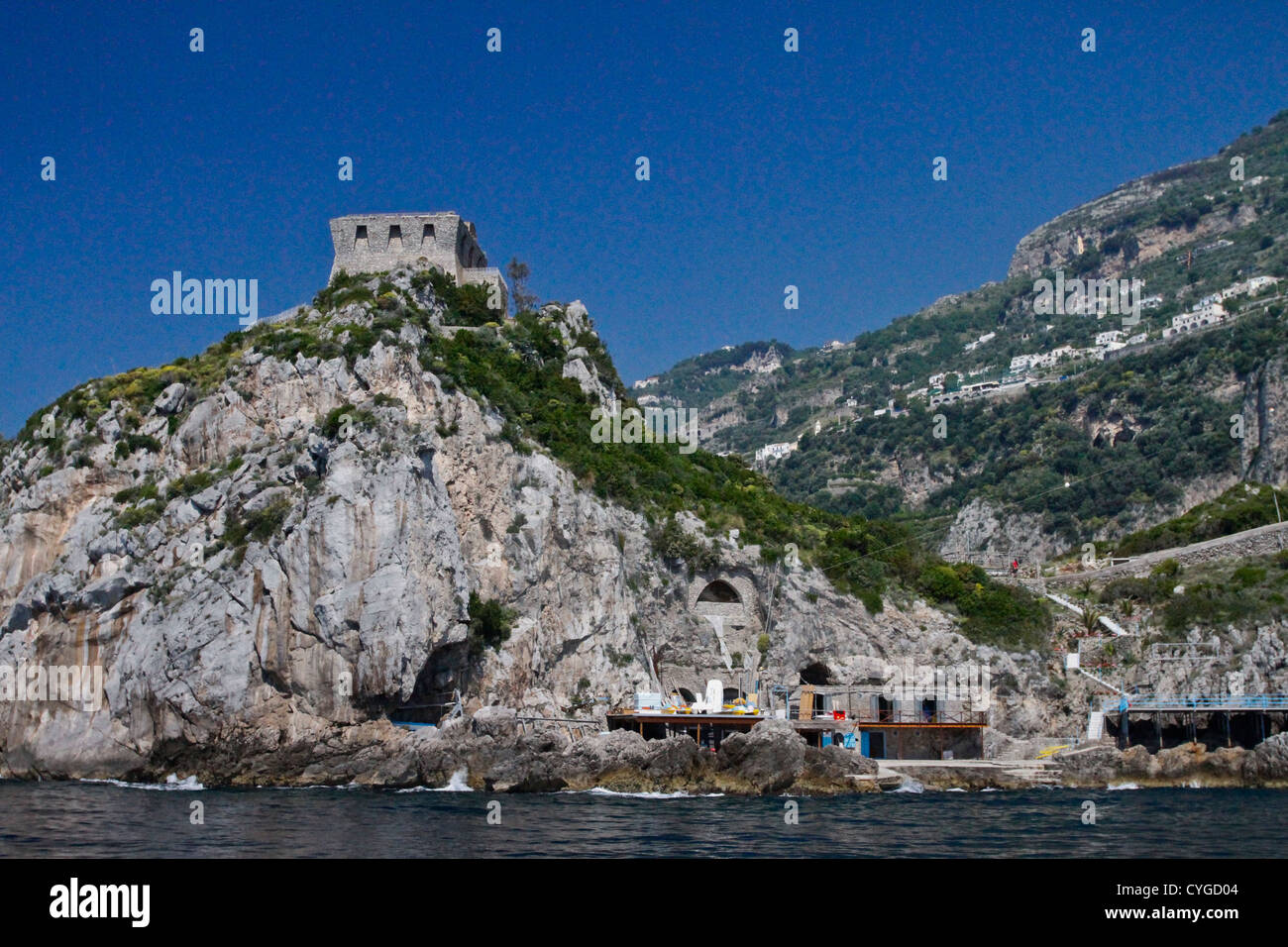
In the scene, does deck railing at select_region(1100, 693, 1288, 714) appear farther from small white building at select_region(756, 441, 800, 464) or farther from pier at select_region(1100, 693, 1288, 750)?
small white building at select_region(756, 441, 800, 464)

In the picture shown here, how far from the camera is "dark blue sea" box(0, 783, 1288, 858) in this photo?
20891 mm

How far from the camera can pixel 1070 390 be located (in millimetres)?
96750

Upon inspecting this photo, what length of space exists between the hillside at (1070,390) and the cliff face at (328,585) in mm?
33415

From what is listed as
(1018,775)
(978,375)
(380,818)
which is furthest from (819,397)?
(380,818)

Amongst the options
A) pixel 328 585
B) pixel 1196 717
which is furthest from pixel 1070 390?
pixel 328 585

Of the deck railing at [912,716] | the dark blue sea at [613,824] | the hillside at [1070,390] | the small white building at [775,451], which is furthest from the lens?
the small white building at [775,451]

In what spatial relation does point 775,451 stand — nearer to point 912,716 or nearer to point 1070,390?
point 1070,390

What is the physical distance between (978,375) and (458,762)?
10993 centimetres

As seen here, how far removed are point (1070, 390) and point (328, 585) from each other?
250 ft

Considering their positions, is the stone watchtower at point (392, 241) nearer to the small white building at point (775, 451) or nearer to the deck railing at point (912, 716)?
the deck railing at point (912, 716)

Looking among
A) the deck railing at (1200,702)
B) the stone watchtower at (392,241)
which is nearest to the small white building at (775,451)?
the stone watchtower at (392,241)

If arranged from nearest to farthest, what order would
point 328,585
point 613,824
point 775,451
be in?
point 613,824
point 328,585
point 775,451

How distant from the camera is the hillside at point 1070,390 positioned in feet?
251
